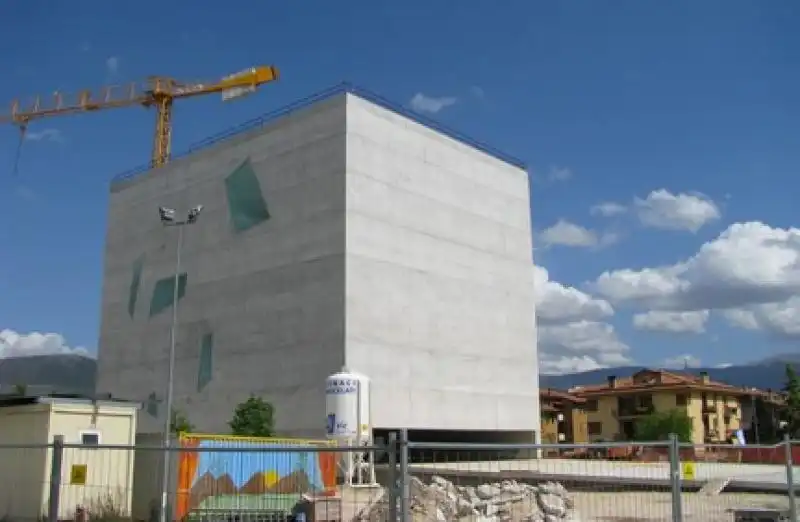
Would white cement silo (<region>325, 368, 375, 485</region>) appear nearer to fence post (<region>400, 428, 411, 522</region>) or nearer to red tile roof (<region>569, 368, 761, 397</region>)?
fence post (<region>400, 428, 411, 522</region>)

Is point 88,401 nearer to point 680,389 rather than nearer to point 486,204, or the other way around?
point 486,204

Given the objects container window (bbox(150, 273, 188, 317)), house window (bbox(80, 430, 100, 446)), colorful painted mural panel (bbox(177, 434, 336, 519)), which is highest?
container window (bbox(150, 273, 188, 317))

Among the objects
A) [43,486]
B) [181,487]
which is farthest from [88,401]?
[181,487]

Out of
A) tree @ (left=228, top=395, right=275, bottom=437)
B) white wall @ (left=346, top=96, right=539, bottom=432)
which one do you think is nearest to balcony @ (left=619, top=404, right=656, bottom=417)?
white wall @ (left=346, top=96, right=539, bottom=432)

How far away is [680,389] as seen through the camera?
9131 centimetres

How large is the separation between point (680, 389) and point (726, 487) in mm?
73729

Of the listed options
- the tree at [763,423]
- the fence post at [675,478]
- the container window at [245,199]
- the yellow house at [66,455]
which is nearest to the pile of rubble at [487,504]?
the fence post at [675,478]

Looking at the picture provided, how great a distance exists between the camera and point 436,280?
49.2m

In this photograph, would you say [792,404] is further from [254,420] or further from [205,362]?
[254,420]

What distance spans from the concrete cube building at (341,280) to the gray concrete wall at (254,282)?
107 millimetres

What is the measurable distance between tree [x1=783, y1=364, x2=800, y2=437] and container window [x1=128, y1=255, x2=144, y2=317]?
2295 inches

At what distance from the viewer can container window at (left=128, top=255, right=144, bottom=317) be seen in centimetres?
5784

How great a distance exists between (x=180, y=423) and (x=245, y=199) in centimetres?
1393

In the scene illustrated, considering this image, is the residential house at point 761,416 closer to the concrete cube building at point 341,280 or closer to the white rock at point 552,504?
the concrete cube building at point 341,280
